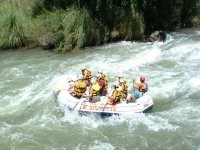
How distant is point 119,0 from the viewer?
1934 centimetres

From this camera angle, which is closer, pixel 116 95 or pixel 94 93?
pixel 116 95

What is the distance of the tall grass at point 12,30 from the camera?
18.6m

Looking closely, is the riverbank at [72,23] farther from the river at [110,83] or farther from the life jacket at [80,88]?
the life jacket at [80,88]

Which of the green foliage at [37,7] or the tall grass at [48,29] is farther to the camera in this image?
the green foliage at [37,7]

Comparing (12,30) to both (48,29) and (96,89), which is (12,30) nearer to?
(48,29)

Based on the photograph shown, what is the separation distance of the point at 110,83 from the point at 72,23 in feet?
15.1

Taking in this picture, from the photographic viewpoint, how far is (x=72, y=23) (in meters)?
17.9

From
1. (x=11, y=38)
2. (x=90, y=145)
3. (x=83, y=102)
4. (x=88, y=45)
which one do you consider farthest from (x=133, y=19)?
(x=90, y=145)

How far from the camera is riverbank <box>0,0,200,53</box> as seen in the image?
18047 mm

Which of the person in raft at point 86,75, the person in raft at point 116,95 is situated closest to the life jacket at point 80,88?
the person in raft at point 86,75

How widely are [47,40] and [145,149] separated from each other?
369 inches

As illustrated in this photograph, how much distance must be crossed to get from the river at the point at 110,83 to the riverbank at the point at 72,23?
1.67 feet

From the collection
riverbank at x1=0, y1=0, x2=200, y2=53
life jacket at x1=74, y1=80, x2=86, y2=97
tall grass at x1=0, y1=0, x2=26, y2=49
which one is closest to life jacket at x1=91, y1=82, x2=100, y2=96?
life jacket at x1=74, y1=80, x2=86, y2=97

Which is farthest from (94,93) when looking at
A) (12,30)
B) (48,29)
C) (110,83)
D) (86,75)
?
(12,30)
